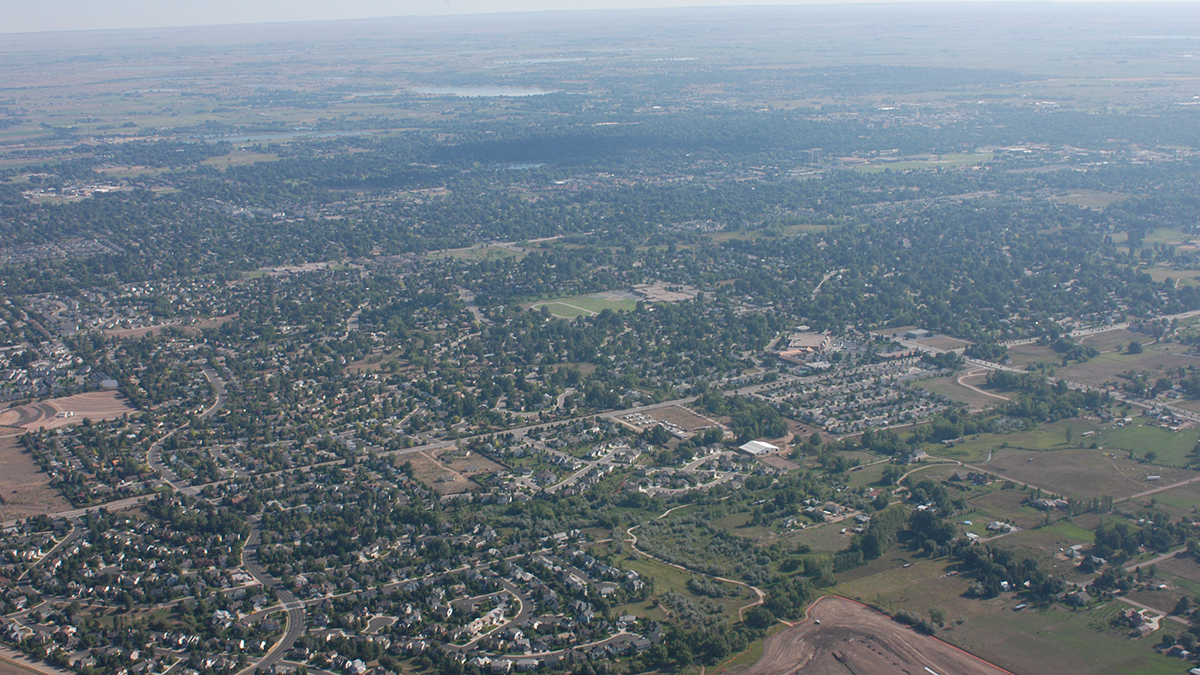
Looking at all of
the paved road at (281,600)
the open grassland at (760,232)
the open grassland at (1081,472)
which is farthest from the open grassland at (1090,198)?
the paved road at (281,600)

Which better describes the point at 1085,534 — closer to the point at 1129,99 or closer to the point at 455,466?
the point at 455,466

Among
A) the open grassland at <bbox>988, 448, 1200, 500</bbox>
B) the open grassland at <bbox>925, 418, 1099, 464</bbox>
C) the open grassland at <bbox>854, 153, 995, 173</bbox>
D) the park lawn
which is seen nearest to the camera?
the open grassland at <bbox>988, 448, 1200, 500</bbox>

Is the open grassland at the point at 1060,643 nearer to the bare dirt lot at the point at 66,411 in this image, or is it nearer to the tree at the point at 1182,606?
the tree at the point at 1182,606

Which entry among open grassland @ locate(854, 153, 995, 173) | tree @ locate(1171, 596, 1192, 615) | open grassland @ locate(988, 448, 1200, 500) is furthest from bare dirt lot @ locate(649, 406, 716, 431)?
open grassland @ locate(854, 153, 995, 173)

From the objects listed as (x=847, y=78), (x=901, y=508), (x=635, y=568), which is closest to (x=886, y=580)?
(x=901, y=508)

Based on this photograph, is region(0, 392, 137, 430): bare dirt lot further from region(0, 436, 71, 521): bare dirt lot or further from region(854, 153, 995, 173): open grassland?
region(854, 153, 995, 173): open grassland
